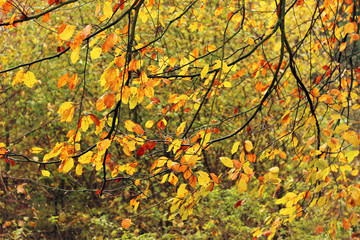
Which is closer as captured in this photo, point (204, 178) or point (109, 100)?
point (109, 100)

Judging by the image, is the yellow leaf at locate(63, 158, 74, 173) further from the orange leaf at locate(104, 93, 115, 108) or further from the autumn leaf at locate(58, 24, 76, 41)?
the autumn leaf at locate(58, 24, 76, 41)

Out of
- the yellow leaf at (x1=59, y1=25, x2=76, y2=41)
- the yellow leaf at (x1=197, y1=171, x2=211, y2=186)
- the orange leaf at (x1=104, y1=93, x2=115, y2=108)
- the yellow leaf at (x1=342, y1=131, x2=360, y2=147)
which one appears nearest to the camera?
the yellow leaf at (x1=59, y1=25, x2=76, y2=41)

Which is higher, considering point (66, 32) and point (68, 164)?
point (66, 32)

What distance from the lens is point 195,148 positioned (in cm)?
192

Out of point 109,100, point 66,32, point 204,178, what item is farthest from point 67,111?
point 204,178

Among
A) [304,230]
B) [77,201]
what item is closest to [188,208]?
[304,230]

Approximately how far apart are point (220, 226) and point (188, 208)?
10.6 ft

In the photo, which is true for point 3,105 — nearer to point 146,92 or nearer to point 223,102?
point 223,102

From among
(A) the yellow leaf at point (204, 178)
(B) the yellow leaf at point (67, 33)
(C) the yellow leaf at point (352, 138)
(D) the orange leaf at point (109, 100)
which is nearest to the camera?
(B) the yellow leaf at point (67, 33)

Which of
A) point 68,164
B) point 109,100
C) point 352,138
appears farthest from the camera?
point 352,138

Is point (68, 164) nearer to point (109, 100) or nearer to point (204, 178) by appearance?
point (109, 100)

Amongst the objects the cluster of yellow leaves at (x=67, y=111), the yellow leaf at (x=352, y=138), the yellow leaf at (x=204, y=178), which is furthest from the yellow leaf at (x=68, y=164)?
the yellow leaf at (x=352, y=138)

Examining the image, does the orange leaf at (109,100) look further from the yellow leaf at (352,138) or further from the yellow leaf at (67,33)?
the yellow leaf at (352,138)

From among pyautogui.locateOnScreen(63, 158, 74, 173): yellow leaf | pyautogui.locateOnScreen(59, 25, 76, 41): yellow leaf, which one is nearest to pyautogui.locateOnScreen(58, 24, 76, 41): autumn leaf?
pyautogui.locateOnScreen(59, 25, 76, 41): yellow leaf
